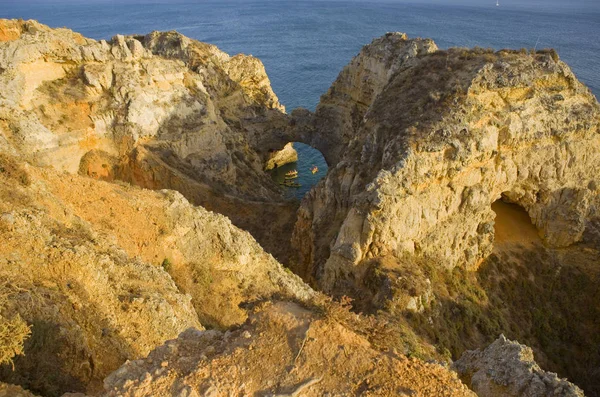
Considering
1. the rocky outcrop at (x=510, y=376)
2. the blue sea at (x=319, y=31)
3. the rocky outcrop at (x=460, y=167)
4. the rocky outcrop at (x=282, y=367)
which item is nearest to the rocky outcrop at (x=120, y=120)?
the rocky outcrop at (x=460, y=167)

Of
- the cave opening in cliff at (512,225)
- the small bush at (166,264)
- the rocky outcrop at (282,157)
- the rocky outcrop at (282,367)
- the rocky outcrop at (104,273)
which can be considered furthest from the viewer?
the rocky outcrop at (282,157)

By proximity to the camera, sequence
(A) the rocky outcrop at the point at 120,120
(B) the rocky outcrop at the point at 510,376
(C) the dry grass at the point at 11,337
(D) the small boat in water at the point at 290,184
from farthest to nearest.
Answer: (D) the small boat in water at the point at 290,184 < (A) the rocky outcrop at the point at 120,120 < (B) the rocky outcrop at the point at 510,376 < (C) the dry grass at the point at 11,337

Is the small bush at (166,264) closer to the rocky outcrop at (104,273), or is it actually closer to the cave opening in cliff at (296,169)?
the rocky outcrop at (104,273)

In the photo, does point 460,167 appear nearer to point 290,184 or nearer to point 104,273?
point 104,273

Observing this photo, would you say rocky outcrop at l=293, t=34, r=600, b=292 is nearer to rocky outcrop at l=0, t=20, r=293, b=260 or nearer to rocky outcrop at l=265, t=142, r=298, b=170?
rocky outcrop at l=0, t=20, r=293, b=260

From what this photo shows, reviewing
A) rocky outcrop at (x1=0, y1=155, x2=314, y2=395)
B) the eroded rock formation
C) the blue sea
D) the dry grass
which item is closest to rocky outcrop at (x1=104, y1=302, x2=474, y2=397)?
the eroded rock formation

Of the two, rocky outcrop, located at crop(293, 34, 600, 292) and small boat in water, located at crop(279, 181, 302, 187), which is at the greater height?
rocky outcrop, located at crop(293, 34, 600, 292)
